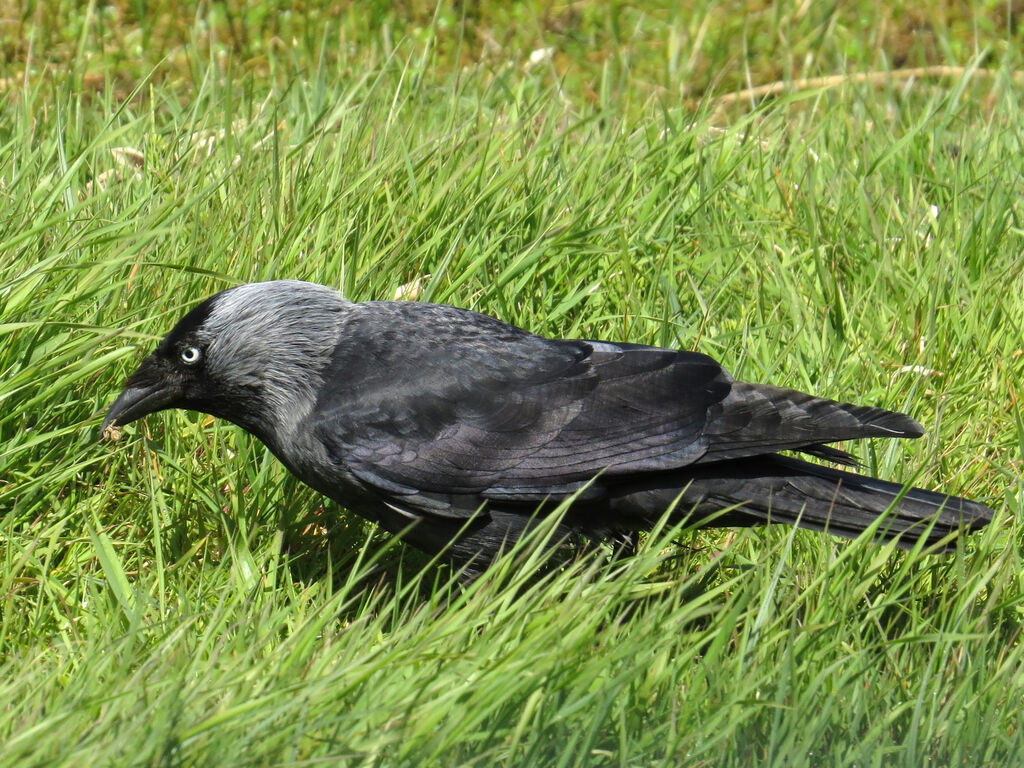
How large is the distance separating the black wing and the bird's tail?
0.38 feet

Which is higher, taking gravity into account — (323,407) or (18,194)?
(18,194)

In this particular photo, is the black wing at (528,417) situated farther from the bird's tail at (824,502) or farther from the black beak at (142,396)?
the black beak at (142,396)

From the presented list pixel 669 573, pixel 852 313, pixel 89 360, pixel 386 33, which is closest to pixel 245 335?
pixel 89 360

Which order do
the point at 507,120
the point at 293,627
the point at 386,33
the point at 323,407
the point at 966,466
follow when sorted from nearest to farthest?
the point at 293,627, the point at 323,407, the point at 966,466, the point at 507,120, the point at 386,33

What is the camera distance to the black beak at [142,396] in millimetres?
3348

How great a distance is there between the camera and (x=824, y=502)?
128 inches

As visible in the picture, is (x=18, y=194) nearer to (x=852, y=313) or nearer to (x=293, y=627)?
(x=293, y=627)

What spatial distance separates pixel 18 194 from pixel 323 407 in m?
1.23

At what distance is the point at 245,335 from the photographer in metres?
3.49

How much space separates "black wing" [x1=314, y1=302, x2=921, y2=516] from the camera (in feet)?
10.6

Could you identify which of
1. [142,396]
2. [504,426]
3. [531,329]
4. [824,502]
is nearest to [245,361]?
[142,396]

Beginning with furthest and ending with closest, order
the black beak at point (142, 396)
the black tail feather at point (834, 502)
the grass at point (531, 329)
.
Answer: the black beak at point (142, 396) < the black tail feather at point (834, 502) < the grass at point (531, 329)

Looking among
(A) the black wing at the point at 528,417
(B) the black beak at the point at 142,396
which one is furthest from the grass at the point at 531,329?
(A) the black wing at the point at 528,417

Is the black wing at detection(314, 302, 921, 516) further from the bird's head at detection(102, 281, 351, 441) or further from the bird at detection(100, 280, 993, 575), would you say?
the bird's head at detection(102, 281, 351, 441)
